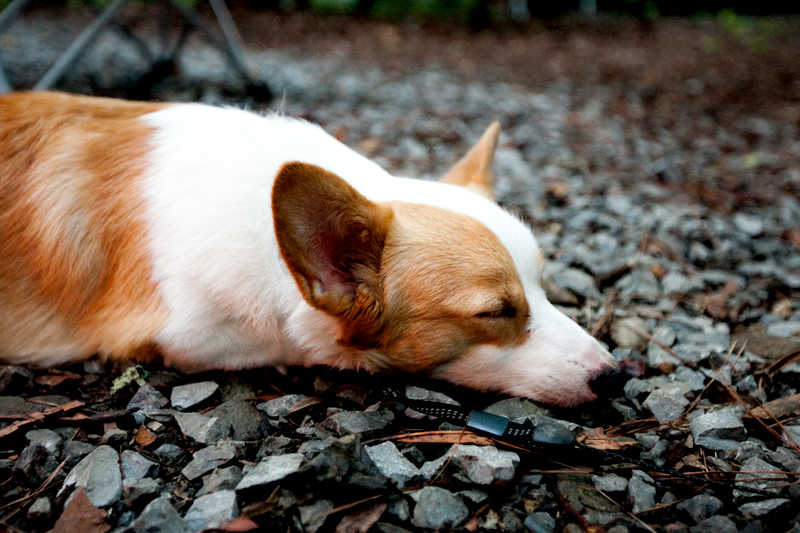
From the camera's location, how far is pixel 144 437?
178 centimetres

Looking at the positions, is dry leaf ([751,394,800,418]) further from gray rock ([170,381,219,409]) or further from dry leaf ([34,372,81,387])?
dry leaf ([34,372,81,387])

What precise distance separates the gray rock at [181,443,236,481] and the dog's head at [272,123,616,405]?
494mm

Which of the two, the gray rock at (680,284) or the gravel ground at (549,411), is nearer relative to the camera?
the gravel ground at (549,411)

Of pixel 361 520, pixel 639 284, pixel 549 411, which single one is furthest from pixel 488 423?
pixel 639 284

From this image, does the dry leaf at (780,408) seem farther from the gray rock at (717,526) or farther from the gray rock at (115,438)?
the gray rock at (115,438)

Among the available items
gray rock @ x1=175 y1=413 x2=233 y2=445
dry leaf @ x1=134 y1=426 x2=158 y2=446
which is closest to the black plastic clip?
gray rock @ x1=175 y1=413 x2=233 y2=445

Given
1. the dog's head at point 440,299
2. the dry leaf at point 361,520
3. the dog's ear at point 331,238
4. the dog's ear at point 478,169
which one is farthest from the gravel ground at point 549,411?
the dog's ear at point 478,169

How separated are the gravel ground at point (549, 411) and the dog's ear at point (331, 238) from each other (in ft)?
1.22

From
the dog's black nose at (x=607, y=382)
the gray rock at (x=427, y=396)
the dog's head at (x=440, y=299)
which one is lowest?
the gray rock at (x=427, y=396)

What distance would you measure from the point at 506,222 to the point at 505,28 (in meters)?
11.0

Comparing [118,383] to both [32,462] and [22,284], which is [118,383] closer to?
[32,462]

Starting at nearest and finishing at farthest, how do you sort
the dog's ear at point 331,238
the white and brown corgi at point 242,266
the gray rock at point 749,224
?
the dog's ear at point 331,238 → the white and brown corgi at point 242,266 → the gray rock at point 749,224

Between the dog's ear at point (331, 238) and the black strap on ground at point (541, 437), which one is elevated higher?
the dog's ear at point (331, 238)

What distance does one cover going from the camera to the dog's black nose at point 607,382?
1.87 metres
